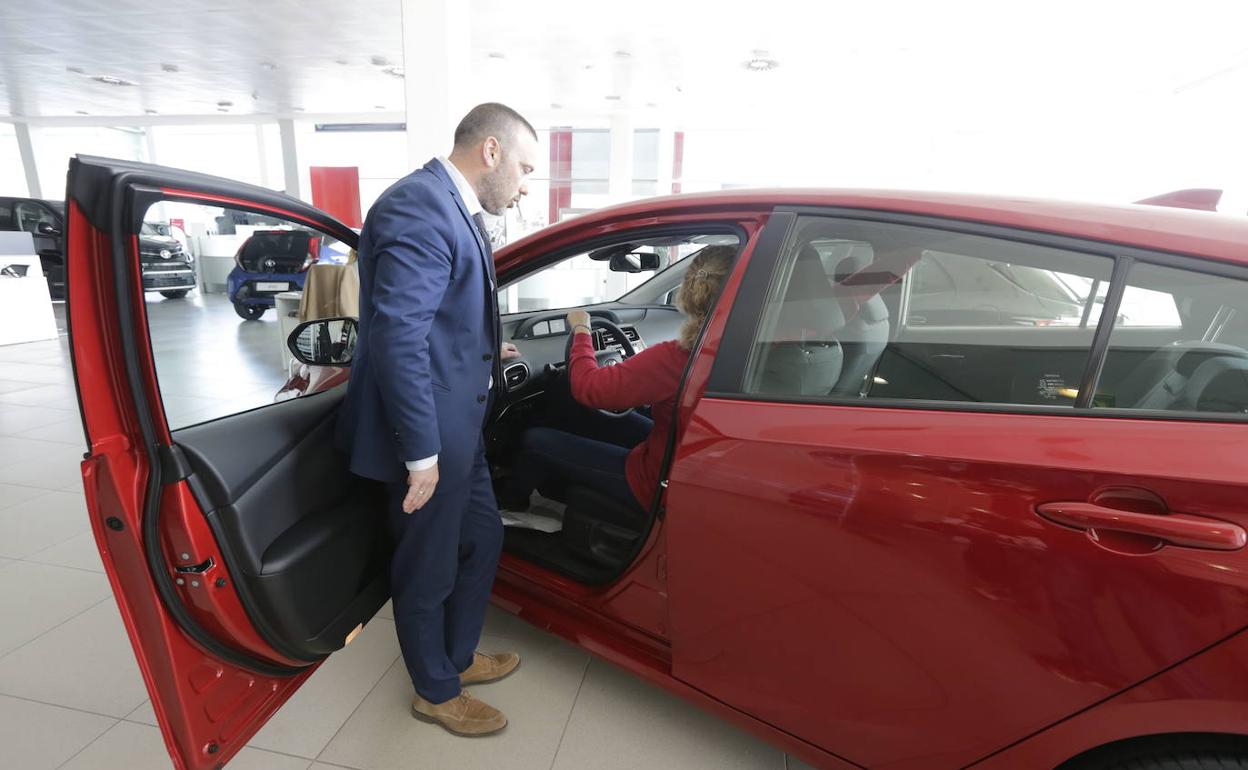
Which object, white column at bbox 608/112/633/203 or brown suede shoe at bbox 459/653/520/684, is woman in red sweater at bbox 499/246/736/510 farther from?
white column at bbox 608/112/633/203

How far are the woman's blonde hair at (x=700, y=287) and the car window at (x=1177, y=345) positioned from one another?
794 millimetres

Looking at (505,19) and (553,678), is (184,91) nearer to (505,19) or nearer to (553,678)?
(505,19)

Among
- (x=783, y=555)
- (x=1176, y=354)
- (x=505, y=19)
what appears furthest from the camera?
(x=505, y=19)

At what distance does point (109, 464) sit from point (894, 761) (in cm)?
142

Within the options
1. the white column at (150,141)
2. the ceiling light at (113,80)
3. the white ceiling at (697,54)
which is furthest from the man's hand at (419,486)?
the white column at (150,141)

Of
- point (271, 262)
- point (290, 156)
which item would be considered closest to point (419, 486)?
point (271, 262)

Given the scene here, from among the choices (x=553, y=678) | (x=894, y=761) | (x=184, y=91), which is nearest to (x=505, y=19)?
(x=553, y=678)

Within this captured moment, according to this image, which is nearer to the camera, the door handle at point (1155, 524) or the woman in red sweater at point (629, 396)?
the door handle at point (1155, 524)

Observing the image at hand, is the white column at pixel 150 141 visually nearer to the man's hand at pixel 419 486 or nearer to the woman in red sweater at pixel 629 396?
the woman in red sweater at pixel 629 396

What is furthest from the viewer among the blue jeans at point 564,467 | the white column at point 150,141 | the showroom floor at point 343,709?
the white column at point 150,141

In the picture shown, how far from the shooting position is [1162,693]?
84 cm

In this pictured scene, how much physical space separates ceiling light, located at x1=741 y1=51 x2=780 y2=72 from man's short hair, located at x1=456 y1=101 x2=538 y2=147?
7.30 meters

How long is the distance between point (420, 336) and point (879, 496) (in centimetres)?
88

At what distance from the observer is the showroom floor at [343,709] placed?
59.9 inches
